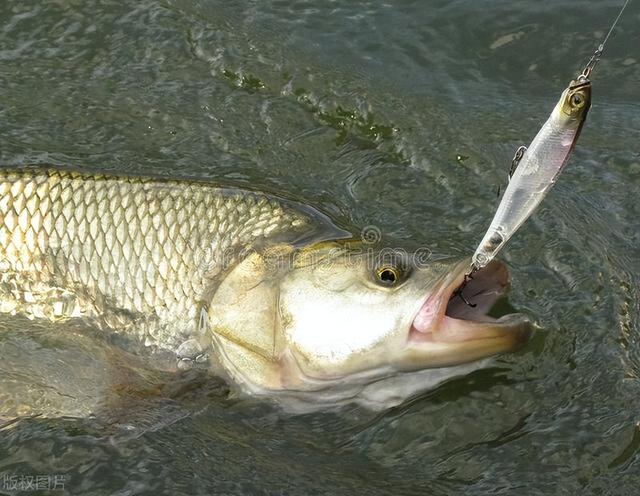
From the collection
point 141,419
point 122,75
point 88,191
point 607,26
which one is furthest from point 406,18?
point 141,419

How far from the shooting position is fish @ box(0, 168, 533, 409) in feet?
12.6

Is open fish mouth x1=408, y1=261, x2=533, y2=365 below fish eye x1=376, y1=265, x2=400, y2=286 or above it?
below

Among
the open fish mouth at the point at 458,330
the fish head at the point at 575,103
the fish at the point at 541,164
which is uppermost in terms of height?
the fish head at the point at 575,103

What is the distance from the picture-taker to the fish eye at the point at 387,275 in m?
3.87

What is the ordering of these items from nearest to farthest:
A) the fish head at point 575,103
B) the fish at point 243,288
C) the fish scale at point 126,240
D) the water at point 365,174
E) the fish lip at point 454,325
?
the fish head at point 575,103 < the fish lip at point 454,325 < the fish at point 243,288 < the water at point 365,174 < the fish scale at point 126,240

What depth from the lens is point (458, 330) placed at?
3.74 m

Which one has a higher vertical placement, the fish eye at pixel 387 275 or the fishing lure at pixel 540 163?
the fishing lure at pixel 540 163

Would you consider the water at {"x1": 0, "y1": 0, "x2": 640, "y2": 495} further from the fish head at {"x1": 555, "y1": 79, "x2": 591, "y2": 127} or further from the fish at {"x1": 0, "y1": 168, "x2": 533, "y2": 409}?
the fish head at {"x1": 555, "y1": 79, "x2": 591, "y2": 127}

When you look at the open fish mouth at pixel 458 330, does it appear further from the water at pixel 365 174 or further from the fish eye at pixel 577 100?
the fish eye at pixel 577 100

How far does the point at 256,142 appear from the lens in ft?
19.6

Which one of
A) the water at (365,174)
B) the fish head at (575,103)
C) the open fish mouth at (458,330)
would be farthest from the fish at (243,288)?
the fish head at (575,103)

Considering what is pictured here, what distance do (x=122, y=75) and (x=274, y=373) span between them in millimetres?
3103

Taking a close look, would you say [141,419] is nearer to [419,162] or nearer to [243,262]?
[243,262]

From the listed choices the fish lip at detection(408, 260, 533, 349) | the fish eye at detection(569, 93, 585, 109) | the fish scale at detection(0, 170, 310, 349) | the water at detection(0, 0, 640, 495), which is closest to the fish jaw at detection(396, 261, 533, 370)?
the fish lip at detection(408, 260, 533, 349)
